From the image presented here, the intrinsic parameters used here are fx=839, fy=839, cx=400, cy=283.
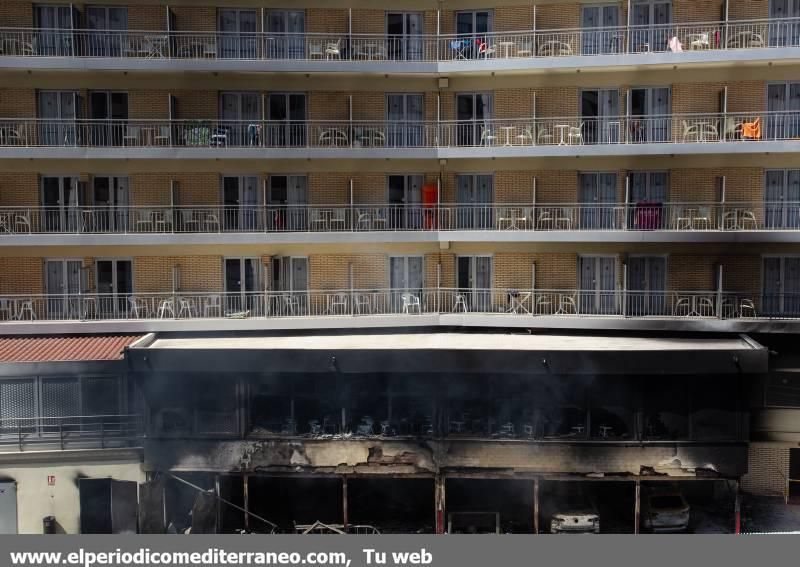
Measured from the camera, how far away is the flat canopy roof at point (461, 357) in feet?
69.0

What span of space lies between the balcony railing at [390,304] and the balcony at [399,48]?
648 cm

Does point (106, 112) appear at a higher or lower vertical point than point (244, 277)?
higher

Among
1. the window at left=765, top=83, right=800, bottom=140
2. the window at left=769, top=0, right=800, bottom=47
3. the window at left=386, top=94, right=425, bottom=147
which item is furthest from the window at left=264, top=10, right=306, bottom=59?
the window at left=765, top=83, right=800, bottom=140

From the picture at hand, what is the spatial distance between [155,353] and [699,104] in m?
16.5

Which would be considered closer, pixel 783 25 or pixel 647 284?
pixel 783 25

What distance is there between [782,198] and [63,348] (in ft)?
67.3

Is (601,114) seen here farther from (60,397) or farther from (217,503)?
(60,397)

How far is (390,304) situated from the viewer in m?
25.0

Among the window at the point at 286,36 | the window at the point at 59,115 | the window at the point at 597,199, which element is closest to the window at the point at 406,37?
the window at the point at 286,36

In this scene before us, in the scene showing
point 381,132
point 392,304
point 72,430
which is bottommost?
point 72,430

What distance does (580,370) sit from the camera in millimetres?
21125

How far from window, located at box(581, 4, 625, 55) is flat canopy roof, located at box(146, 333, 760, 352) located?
8.30m

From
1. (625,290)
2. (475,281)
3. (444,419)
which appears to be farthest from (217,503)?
(625,290)

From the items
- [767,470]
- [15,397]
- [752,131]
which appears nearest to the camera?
[15,397]
